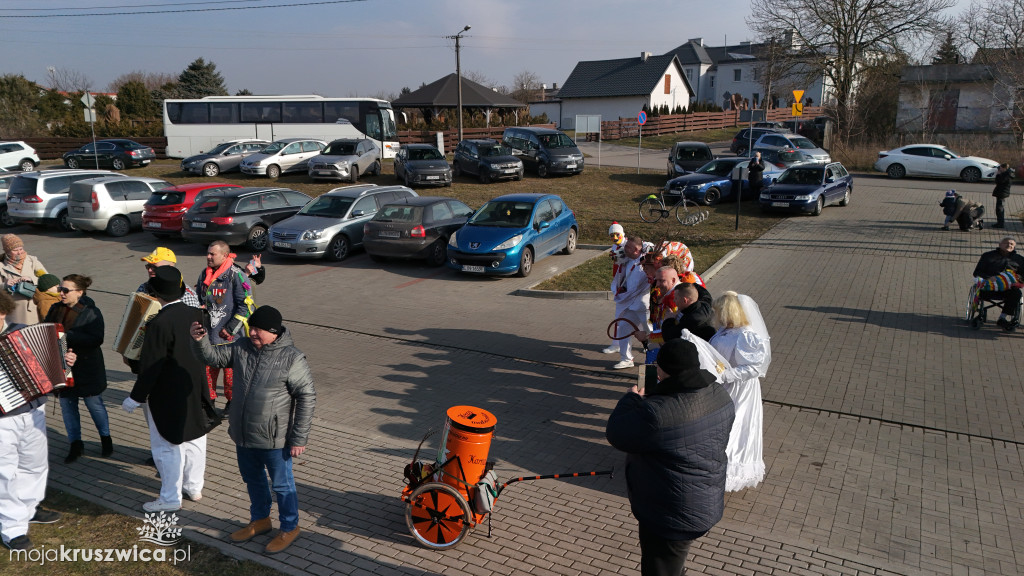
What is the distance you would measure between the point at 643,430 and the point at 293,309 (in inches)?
389

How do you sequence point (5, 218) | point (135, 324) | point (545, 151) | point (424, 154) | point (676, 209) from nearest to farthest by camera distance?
1. point (135, 324)
2. point (676, 209)
3. point (5, 218)
4. point (424, 154)
5. point (545, 151)

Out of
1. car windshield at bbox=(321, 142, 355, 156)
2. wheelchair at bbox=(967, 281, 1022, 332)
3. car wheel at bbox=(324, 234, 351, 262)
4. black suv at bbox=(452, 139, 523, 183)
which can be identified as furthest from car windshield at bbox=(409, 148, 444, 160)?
wheelchair at bbox=(967, 281, 1022, 332)

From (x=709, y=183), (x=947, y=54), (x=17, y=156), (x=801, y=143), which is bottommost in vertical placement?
(x=709, y=183)

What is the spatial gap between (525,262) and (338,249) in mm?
→ 4674

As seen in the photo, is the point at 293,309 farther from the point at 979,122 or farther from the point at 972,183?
the point at 979,122

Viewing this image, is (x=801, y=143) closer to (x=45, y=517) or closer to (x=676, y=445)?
(x=676, y=445)

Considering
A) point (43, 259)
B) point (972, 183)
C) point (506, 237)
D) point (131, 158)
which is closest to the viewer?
point (506, 237)

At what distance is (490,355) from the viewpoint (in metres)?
9.70

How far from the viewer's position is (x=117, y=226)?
19.4m

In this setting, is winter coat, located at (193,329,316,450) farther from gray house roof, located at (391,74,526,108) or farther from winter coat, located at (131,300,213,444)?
gray house roof, located at (391,74,526,108)

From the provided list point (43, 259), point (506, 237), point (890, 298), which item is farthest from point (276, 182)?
point (890, 298)

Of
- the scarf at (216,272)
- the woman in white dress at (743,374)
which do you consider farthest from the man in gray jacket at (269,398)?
the woman in white dress at (743,374)

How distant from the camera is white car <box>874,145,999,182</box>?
26.7 m

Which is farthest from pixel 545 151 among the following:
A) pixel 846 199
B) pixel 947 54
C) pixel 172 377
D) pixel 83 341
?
pixel 947 54
